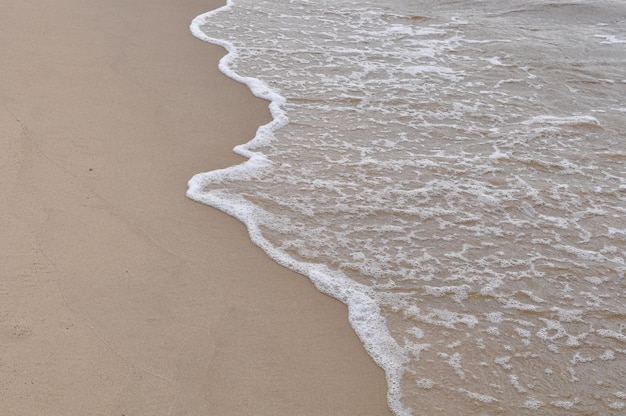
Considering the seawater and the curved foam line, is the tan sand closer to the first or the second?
the curved foam line

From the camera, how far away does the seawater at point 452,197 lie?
3.23 meters

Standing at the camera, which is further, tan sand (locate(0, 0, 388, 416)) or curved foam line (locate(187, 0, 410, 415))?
curved foam line (locate(187, 0, 410, 415))

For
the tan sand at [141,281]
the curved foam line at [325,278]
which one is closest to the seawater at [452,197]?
the curved foam line at [325,278]

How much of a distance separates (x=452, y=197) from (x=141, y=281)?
2032mm

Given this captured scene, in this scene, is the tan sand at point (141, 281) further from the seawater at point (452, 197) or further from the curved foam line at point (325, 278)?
the seawater at point (452, 197)

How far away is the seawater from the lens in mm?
3234

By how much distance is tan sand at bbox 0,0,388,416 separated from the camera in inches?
115

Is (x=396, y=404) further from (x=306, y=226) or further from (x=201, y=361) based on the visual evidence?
(x=306, y=226)

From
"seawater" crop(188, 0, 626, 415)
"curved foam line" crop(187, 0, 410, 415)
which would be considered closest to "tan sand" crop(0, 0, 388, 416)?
"curved foam line" crop(187, 0, 410, 415)

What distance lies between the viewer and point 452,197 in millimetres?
4504

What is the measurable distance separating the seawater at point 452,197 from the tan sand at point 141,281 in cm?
20

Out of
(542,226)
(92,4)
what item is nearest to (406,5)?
(92,4)

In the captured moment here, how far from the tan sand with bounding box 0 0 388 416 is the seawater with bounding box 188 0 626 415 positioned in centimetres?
20

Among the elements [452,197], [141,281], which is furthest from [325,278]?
[452,197]
